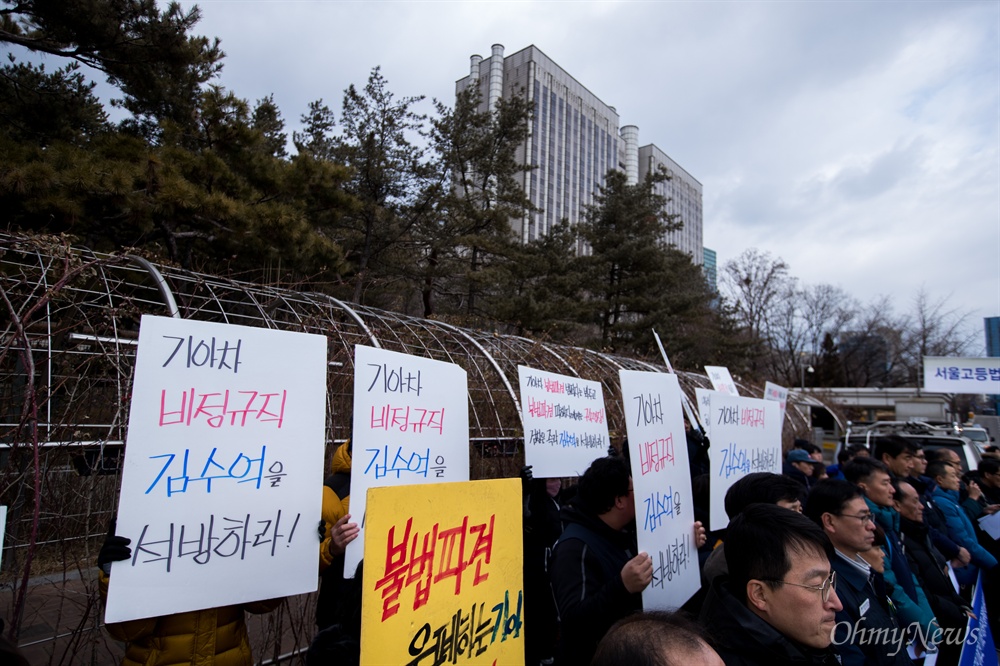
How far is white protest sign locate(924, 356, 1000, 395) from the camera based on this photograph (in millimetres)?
16219

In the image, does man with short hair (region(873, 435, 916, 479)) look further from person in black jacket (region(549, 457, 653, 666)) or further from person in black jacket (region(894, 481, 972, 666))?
person in black jacket (region(549, 457, 653, 666))

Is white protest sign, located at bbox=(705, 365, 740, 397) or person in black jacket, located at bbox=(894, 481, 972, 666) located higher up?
white protest sign, located at bbox=(705, 365, 740, 397)

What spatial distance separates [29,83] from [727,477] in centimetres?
931

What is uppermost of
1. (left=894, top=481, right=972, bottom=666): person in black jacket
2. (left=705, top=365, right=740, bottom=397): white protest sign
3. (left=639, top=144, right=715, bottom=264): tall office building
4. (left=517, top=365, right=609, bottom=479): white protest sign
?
(left=639, top=144, right=715, bottom=264): tall office building

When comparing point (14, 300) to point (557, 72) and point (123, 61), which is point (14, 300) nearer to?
point (123, 61)

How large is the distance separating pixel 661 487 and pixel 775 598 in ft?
2.92

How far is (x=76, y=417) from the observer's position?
3.89 meters

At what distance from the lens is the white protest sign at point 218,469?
1854mm

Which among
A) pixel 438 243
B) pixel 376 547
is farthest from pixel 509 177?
pixel 376 547

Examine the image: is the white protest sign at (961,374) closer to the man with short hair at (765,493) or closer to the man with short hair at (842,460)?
the man with short hair at (842,460)

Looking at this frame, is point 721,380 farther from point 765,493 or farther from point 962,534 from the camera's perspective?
point 765,493

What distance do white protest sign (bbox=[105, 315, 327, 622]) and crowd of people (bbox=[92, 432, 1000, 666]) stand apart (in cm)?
13

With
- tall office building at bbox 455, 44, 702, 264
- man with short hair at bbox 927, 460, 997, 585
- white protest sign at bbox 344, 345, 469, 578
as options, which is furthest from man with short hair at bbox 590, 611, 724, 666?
tall office building at bbox 455, 44, 702, 264

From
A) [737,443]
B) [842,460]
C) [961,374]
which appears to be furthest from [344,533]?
[961,374]
